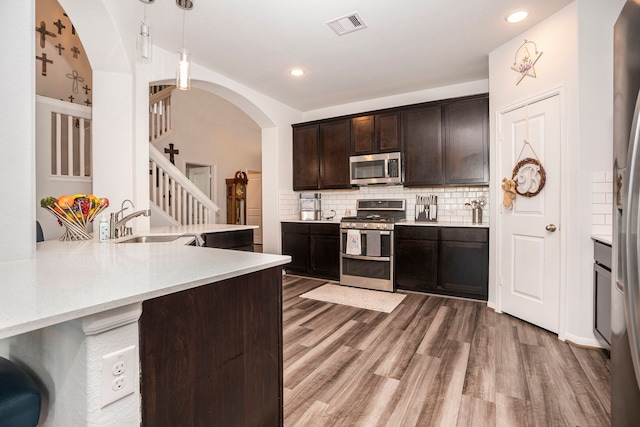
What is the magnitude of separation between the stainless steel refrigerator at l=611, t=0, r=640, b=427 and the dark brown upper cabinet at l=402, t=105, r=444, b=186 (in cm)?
267

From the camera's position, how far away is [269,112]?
4547 millimetres

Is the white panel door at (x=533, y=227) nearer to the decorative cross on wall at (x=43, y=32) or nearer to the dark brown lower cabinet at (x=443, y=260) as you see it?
the dark brown lower cabinet at (x=443, y=260)

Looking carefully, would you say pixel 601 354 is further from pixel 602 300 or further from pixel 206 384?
pixel 206 384

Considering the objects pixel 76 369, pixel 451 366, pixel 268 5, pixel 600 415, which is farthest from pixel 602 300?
pixel 268 5

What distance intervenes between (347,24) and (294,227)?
9.35 ft

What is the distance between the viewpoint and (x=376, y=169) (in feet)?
14.2

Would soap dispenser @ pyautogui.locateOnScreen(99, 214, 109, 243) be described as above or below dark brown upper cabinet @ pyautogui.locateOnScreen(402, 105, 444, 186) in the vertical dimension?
below

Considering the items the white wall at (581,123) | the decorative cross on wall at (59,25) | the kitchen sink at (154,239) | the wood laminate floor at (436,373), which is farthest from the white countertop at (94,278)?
the decorative cross on wall at (59,25)

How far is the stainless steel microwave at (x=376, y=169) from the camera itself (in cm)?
418

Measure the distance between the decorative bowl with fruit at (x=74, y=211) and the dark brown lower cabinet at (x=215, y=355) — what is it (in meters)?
1.43

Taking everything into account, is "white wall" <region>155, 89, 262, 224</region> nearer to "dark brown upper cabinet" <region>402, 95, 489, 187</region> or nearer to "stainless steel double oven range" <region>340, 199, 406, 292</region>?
"stainless steel double oven range" <region>340, 199, 406, 292</region>

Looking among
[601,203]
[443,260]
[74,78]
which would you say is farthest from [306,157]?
[601,203]

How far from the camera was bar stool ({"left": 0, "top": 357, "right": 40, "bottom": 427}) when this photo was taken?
2.33 feet

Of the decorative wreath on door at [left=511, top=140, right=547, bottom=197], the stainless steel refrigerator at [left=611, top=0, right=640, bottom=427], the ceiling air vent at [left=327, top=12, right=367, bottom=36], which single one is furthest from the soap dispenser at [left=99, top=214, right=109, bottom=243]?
the decorative wreath on door at [left=511, top=140, right=547, bottom=197]
